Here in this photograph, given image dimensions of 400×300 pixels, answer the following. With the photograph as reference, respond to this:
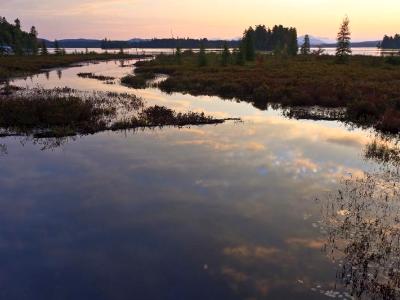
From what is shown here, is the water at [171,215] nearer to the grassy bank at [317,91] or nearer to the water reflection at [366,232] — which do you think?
the water reflection at [366,232]

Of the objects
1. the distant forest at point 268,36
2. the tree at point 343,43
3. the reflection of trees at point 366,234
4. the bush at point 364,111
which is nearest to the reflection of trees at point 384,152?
the reflection of trees at point 366,234

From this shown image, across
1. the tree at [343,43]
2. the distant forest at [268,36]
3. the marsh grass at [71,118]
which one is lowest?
the marsh grass at [71,118]

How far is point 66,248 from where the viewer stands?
949 centimetres

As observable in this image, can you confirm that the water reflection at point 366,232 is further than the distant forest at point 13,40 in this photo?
No

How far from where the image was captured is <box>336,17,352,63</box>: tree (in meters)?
69.6

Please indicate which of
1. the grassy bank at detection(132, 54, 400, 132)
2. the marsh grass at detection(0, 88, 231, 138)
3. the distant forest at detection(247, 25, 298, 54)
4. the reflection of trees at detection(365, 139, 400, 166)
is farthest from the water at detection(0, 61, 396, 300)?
the distant forest at detection(247, 25, 298, 54)

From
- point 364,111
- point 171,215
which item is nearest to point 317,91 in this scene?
point 364,111

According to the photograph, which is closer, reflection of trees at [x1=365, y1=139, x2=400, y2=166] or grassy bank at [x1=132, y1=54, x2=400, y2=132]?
reflection of trees at [x1=365, y1=139, x2=400, y2=166]

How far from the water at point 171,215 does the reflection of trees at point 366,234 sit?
36cm

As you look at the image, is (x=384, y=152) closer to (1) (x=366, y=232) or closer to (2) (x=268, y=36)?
(1) (x=366, y=232)

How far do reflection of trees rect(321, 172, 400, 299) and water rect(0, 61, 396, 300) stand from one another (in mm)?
357

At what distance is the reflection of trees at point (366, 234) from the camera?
788 cm

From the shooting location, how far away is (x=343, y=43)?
2776 inches

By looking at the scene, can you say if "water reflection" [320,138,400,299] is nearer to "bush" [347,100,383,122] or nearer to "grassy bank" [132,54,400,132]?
"grassy bank" [132,54,400,132]
